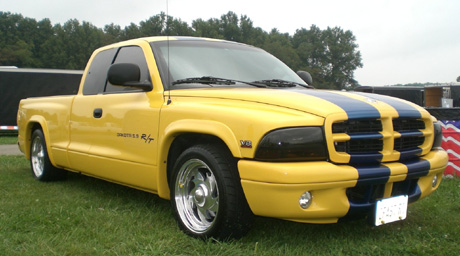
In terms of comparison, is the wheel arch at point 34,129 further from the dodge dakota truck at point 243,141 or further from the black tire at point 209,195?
the black tire at point 209,195

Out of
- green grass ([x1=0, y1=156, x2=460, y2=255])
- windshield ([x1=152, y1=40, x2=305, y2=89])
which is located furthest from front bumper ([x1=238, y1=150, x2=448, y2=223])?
windshield ([x1=152, y1=40, x2=305, y2=89])

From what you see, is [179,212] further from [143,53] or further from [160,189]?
[143,53]

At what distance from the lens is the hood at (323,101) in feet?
10.0

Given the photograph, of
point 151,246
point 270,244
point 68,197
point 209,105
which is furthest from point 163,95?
point 68,197

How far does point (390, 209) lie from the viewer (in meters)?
3.18

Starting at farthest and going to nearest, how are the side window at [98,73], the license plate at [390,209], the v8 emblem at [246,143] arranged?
the side window at [98,73] → the license plate at [390,209] → the v8 emblem at [246,143]

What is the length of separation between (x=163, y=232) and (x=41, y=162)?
10.6 feet

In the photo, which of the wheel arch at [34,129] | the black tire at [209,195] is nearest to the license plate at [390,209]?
the black tire at [209,195]

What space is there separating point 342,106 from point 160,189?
65.7 inches

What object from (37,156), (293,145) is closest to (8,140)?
(37,156)

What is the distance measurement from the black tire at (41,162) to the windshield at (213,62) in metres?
2.48

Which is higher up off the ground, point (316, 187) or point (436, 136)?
point (436, 136)

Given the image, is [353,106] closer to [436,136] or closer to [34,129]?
[436,136]

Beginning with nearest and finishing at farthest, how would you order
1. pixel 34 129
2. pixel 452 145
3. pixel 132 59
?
pixel 132 59
pixel 452 145
pixel 34 129
